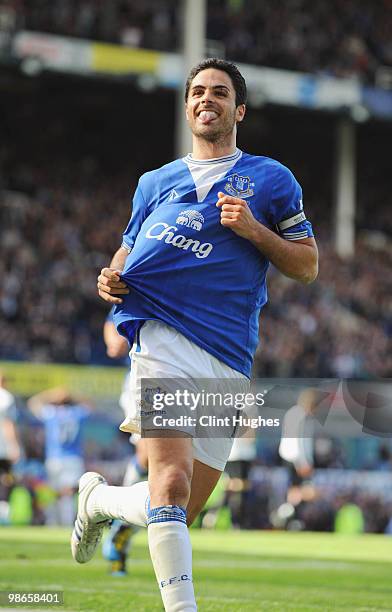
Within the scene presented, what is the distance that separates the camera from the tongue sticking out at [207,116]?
544 cm

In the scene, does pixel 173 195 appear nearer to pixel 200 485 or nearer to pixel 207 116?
pixel 207 116

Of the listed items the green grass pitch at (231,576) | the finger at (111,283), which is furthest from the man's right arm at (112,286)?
the green grass pitch at (231,576)

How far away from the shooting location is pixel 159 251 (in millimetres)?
5363

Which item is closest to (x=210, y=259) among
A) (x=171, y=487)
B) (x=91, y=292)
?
(x=171, y=487)

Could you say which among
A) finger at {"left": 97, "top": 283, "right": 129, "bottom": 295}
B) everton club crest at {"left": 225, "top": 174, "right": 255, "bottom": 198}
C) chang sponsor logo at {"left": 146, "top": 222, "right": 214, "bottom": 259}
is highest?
everton club crest at {"left": 225, "top": 174, "right": 255, "bottom": 198}

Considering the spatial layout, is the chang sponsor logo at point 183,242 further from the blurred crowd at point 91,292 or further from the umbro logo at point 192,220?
the blurred crowd at point 91,292

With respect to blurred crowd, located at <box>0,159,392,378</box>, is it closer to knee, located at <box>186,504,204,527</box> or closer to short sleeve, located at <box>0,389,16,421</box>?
short sleeve, located at <box>0,389,16,421</box>

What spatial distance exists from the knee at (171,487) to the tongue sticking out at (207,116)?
1493 mm

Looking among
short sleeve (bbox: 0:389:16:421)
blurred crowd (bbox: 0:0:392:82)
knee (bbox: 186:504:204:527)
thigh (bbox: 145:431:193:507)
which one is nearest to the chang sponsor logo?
thigh (bbox: 145:431:193:507)

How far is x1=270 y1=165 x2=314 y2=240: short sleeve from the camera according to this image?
5406 millimetres

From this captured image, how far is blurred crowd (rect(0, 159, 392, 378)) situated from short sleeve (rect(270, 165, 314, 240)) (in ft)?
65.9

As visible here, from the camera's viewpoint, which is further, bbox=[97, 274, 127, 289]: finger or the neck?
the neck

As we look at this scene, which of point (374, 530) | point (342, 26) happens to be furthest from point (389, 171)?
point (374, 530)

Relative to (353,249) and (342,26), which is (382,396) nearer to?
(353,249)
